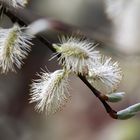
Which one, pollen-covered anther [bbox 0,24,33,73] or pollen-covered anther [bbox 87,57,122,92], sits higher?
pollen-covered anther [bbox 0,24,33,73]

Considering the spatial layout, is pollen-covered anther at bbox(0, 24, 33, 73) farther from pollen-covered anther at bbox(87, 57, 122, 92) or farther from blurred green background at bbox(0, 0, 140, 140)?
blurred green background at bbox(0, 0, 140, 140)

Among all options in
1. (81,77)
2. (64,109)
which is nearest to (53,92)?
(81,77)

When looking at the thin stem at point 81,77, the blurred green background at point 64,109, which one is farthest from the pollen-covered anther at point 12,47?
the blurred green background at point 64,109

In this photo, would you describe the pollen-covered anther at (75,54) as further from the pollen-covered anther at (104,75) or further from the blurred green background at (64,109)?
the blurred green background at (64,109)

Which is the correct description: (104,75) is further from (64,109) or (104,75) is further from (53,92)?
(64,109)

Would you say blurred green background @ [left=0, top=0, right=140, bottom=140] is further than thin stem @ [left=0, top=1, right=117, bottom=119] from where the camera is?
Yes

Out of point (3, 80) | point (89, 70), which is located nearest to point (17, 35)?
point (89, 70)

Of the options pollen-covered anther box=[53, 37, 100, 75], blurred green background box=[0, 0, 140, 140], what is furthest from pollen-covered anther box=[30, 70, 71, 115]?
blurred green background box=[0, 0, 140, 140]
